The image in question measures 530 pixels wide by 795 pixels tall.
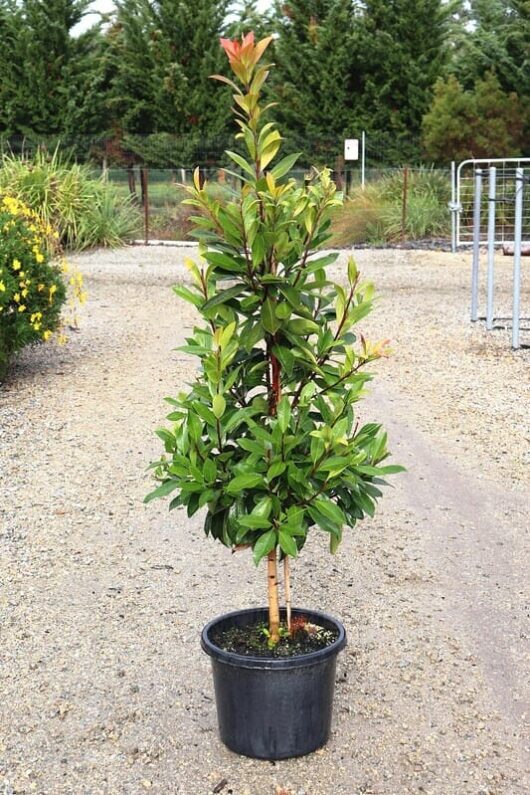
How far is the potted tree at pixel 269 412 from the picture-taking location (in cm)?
290

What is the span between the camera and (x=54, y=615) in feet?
13.8

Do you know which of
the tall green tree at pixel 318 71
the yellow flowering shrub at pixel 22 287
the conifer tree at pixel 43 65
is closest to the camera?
the yellow flowering shrub at pixel 22 287

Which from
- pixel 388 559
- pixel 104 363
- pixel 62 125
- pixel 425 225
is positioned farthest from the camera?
pixel 62 125

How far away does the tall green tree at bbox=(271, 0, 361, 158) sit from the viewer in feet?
80.1

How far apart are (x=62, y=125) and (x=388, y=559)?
22.5 m

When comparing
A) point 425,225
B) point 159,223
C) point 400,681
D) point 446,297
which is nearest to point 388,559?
point 400,681

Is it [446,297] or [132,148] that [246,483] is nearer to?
[446,297]

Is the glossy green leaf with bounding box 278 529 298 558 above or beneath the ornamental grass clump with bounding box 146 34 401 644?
beneath

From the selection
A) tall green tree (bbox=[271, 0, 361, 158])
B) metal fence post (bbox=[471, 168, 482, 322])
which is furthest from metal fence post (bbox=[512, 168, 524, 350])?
tall green tree (bbox=[271, 0, 361, 158])

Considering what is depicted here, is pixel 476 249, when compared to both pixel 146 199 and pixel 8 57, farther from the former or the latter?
pixel 8 57

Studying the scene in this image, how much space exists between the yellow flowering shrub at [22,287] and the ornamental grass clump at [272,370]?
488cm

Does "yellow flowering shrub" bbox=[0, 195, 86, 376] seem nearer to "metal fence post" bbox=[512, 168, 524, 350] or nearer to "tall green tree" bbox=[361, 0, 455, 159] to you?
"metal fence post" bbox=[512, 168, 524, 350]

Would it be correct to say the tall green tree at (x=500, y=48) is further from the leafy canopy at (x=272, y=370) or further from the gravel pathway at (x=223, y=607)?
the leafy canopy at (x=272, y=370)

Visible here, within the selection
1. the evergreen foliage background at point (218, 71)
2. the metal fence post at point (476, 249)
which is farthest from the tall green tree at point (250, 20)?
the metal fence post at point (476, 249)
